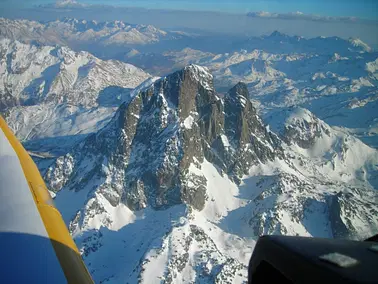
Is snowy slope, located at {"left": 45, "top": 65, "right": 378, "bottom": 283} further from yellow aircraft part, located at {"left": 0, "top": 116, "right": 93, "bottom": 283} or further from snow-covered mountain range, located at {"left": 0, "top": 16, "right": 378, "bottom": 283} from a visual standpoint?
yellow aircraft part, located at {"left": 0, "top": 116, "right": 93, "bottom": 283}

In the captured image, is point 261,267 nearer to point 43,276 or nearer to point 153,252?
point 43,276

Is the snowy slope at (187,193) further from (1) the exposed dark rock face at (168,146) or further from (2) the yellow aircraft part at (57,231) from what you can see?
(2) the yellow aircraft part at (57,231)

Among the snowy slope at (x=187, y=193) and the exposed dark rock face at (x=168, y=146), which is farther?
the exposed dark rock face at (x=168, y=146)

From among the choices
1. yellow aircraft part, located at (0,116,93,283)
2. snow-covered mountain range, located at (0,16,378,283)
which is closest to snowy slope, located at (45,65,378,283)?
snow-covered mountain range, located at (0,16,378,283)

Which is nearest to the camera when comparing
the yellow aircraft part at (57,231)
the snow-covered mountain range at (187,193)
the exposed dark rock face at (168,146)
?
the yellow aircraft part at (57,231)

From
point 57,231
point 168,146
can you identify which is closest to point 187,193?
point 168,146

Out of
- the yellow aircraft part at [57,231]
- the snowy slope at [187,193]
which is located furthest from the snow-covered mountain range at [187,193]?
the yellow aircraft part at [57,231]
